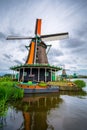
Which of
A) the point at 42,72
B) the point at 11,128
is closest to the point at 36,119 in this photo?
the point at 11,128

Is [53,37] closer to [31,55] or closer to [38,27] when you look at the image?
[38,27]

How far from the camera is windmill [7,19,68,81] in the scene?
25.6 m

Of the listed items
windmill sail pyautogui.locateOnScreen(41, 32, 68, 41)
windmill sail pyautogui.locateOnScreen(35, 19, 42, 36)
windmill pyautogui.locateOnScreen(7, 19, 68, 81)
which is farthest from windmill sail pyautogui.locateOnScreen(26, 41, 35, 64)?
windmill sail pyautogui.locateOnScreen(35, 19, 42, 36)

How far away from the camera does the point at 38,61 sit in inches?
1096

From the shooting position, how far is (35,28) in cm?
3172

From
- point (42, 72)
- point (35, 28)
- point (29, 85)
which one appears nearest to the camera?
point (29, 85)

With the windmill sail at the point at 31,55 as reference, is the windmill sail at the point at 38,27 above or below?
above

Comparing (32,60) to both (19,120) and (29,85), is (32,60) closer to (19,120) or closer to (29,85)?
(29,85)

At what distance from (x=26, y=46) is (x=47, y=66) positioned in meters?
8.83

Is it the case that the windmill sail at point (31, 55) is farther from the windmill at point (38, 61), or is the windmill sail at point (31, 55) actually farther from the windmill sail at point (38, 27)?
the windmill sail at point (38, 27)

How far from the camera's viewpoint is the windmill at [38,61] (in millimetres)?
25650

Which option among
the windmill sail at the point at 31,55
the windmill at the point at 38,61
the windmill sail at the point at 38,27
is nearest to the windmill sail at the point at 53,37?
the windmill at the point at 38,61

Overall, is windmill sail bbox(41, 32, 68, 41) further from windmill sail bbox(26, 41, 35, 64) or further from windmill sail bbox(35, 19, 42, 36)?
windmill sail bbox(26, 41, 35, 64)

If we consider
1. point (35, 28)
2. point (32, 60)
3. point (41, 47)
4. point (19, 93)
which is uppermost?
point (35, 28)
